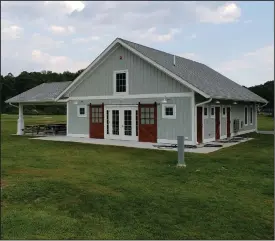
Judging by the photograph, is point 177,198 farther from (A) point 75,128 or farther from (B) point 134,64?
(A) point 75,128

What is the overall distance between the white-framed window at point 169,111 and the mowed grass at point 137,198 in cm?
473

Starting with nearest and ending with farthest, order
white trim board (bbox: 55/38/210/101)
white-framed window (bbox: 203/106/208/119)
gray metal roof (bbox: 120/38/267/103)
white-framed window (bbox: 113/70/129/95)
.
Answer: white trim board (bbox: 55/38/210/101) < gray metal roof (bbox: 120/38/267/103) < white-framed window (bbox: 203/106/208/119) < white-framed window (bbox: 113/70/129/95)

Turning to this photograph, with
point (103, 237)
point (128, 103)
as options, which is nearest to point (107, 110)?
point (128, 103)

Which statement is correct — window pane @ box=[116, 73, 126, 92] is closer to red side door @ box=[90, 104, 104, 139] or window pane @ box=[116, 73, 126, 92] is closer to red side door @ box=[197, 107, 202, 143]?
red side door @ box=[90, 104, 104, 139]

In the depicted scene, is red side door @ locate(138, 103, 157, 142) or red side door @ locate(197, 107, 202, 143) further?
red side door @ locate(138, 103, 157, 142)

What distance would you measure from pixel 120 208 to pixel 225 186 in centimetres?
306

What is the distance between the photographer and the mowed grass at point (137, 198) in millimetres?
5410

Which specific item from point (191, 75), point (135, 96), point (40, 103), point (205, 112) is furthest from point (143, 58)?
point (40, 103)

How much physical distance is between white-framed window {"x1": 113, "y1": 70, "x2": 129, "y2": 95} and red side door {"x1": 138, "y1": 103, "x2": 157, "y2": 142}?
1409 mm

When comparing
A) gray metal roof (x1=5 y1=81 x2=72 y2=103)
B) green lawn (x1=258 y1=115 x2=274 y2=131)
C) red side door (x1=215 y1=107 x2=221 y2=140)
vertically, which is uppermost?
gray metal roof (x1=5 y1=81 x2=72 y2=103)

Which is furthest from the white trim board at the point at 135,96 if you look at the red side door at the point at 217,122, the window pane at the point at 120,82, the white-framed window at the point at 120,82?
the red side door at the point at 217,122

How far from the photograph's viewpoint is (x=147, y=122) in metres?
18.0

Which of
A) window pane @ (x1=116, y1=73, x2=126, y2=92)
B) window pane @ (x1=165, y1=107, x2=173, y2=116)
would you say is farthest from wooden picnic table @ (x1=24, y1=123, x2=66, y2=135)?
window pane @ (x1=165, y1=107, x2=173, y2=116)

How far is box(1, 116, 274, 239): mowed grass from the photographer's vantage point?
17.7 ft
